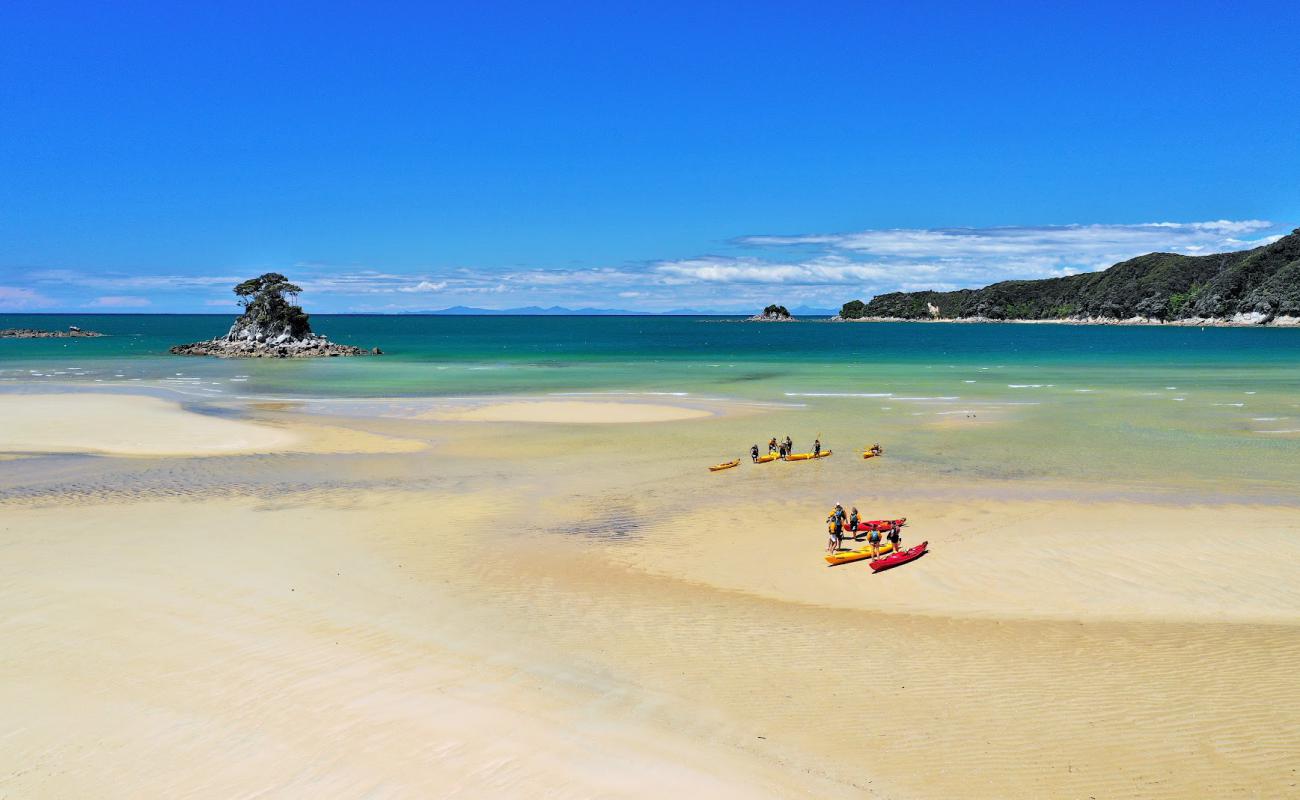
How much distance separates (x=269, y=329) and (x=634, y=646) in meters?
104

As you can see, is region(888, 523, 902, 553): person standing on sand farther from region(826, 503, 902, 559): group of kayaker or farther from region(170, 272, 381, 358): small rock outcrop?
region(170, 272, 381, 358): small rock outcrop

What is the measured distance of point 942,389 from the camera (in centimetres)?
5884

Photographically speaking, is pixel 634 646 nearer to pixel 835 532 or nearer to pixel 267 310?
pixel 835 532

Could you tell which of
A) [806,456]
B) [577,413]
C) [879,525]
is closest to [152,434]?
[577,413]

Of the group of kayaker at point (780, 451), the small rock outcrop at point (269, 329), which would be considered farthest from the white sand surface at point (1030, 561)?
the small rock outcrop at point (269, 329)

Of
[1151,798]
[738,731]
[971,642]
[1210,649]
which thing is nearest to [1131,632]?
[1210,649]

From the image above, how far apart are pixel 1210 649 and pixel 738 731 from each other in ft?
26.2

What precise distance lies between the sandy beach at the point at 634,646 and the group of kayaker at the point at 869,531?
0.71 m

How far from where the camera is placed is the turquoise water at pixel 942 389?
2988 centimetres

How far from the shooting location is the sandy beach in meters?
9.41

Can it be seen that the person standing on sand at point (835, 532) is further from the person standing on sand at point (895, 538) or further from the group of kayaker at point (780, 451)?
the group of kayaker at point (780, 451)

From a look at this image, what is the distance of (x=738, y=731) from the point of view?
33.6 feet

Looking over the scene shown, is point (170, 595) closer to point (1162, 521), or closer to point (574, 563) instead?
point (574, 563)

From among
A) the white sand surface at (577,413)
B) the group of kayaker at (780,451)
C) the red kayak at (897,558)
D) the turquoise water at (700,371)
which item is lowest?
the red kayak at (897,558)
